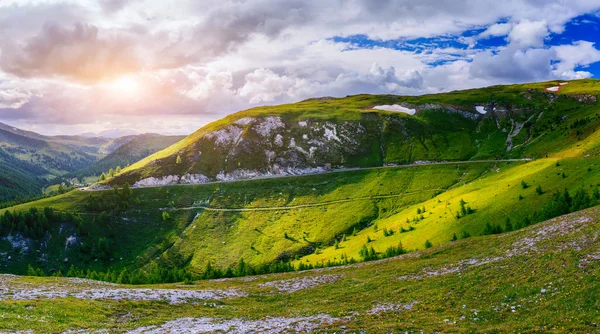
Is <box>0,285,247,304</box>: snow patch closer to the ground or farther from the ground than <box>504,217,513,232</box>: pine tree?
farther from the ground

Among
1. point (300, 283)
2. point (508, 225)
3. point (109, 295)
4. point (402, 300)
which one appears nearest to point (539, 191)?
point (508, 225)

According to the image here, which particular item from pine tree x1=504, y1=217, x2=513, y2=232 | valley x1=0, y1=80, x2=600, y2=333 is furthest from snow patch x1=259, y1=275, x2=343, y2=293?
pine tree x1=504, y1=217, x2=513, y2=232

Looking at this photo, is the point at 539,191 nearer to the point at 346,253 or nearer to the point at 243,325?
the point at 346,253

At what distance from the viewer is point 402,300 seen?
39.4m

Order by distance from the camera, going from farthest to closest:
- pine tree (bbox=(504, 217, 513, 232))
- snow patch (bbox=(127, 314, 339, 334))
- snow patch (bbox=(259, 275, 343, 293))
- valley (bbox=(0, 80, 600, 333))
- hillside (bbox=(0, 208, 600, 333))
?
1. pine tree (bbox=(504, 217, 513, 232))
2. snow patch (bbox=(259, 275, 343, 293))
3. valley (bbox=(0, 80, 600, 333))
4. snow patch (bbox=(127, 314, 339, 334))
5. hillside (bbox=(0, 208, 600, 333))

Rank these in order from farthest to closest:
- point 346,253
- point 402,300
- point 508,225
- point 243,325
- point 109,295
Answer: point 346,253, point 508,225, point 109,295, point 402,300, point 243,325

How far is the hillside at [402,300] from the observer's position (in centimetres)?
2920

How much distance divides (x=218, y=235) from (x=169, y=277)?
7865 cm

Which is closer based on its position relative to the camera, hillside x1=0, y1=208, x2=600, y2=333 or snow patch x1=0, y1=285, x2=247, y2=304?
hillside x1=0, y1=208, x2=600, y2=333

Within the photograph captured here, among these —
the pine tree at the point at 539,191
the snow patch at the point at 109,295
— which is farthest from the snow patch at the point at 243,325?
the pine tree at the point at 539,191

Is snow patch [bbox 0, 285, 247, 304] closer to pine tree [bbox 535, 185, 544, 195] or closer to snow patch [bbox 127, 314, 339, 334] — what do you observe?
snow patch [bbox 127, 314, 339, 334]

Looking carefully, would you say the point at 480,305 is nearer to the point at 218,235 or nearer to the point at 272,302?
the point at 272,302

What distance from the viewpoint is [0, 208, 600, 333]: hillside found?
2920 centimetres

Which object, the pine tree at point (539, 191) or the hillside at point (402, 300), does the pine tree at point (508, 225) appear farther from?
the hillside at point (402, 300)
